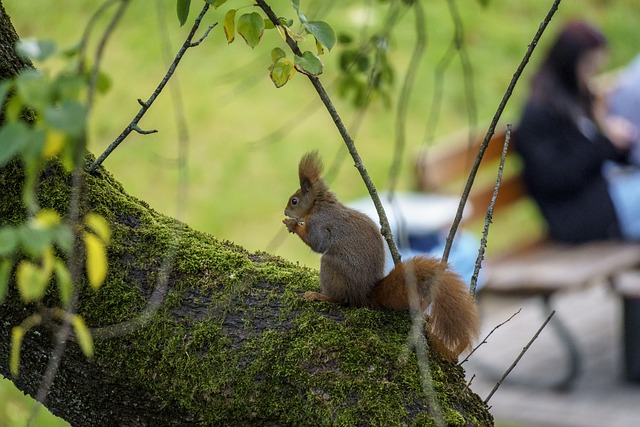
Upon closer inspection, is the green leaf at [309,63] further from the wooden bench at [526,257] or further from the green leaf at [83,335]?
the wooden bench at [526,257]

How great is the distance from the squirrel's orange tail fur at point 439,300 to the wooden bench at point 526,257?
2140 millimetres

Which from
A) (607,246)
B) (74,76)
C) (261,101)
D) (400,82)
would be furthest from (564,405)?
(74,76)

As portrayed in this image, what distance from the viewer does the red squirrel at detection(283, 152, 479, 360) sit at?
1545 millimetres

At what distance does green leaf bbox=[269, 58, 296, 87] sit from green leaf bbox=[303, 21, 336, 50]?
9 centimetres

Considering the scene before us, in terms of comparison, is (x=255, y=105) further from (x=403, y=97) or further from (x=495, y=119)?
(x=495, y=119)

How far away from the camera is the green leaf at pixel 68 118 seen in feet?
2.57

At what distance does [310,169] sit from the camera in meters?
2.06

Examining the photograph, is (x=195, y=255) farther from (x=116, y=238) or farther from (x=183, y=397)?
(x=183, y=397)

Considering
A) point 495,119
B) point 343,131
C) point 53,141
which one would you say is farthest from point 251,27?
point 53,141

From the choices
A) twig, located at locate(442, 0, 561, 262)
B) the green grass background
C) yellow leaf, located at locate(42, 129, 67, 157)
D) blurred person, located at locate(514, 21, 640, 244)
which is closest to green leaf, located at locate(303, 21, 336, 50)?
twig, located at locate(442, 0, 561, 262)

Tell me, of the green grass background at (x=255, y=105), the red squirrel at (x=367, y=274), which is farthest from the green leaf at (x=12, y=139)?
the green grass background at (x=255, y=105)

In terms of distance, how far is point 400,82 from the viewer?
602cm

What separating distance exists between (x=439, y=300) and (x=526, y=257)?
291cm

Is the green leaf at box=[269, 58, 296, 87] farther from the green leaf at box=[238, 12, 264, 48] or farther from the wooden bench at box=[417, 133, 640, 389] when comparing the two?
the wooden bench at box=[417, 133, 640, 389]
